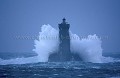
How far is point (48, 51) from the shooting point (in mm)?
92250

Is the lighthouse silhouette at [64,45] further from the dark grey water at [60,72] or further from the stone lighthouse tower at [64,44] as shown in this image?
the dark grey water at [60,72]

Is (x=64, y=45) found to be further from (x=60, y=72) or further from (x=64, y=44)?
(x=60, y=72)

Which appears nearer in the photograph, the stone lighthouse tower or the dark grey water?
the dark grey water

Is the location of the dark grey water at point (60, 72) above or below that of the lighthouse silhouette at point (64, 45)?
below

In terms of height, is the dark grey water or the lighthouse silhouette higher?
the lighthouse silhouette

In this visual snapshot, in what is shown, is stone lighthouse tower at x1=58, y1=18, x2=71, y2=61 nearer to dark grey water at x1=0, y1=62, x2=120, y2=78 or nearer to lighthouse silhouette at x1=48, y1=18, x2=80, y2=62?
lighthouse silhouette at x1=48, y1=18, x2=80, y2=62

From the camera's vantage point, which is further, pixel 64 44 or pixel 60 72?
pixel 64 44

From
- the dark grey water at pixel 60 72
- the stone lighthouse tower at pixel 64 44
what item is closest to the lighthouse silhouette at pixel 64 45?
the stone lighthouse tower at pixel 64 44

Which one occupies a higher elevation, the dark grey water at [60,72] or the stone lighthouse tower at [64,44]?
the stone lighthouse tower at [64,44]

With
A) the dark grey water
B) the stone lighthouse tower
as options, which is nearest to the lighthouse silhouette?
the stone lighthouse tower

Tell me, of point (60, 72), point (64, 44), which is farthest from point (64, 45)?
point (60, 72)

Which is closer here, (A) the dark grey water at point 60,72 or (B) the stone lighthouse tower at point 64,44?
(A) the dark grey water at point 60,72

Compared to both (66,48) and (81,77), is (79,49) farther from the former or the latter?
(81,77)

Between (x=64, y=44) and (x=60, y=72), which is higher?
(x=64, y=44)
